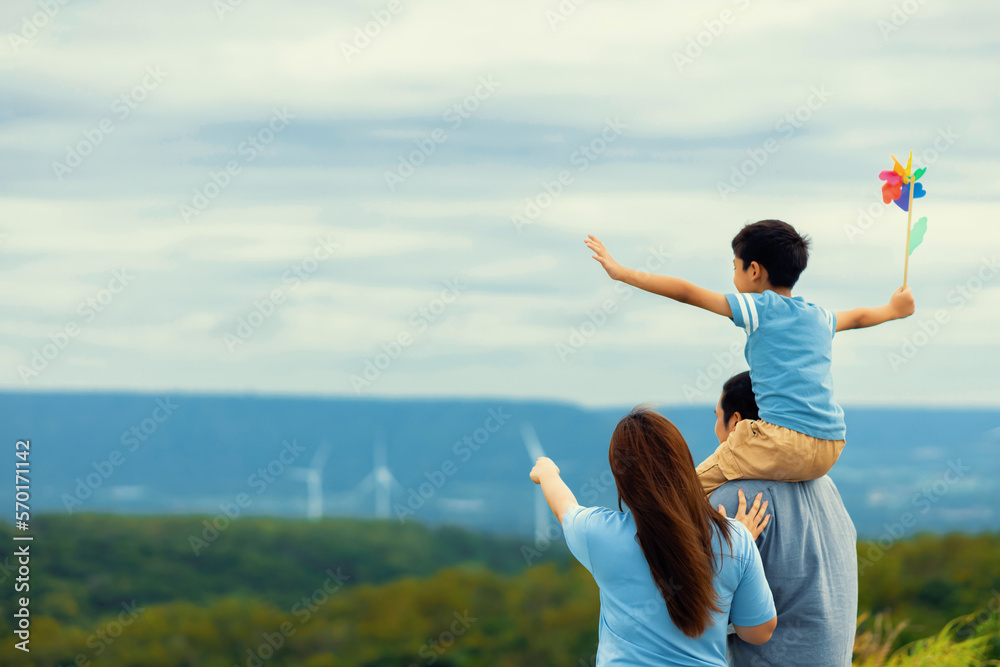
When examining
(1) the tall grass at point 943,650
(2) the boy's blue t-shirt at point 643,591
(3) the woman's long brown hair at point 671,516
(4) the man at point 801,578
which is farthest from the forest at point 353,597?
(3) the woman's long brown hair at point 671,516

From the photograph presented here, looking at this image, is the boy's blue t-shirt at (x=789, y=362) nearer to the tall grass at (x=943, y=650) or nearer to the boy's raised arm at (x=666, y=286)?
the boy's raised arm at (x=666, y=286)

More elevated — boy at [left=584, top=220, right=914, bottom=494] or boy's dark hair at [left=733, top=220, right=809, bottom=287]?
boy's dark hair at [left=733, top=220, right=809, bottom=287]

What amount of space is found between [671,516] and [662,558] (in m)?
0.12

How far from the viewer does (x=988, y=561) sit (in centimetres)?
1155

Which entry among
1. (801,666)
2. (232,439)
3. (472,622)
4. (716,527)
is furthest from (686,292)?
(232,439)

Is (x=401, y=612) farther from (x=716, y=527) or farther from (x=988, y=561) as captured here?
(x=716, y=527)

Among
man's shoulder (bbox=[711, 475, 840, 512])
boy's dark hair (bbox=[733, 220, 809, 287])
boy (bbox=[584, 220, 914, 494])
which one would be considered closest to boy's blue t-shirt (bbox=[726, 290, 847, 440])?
boy (bbox=[584, 220, 914, 494])

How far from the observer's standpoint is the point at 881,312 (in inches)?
151

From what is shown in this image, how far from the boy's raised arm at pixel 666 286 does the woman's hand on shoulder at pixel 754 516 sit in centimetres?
66

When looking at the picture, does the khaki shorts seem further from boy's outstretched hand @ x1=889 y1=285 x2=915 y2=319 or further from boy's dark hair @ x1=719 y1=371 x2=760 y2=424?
boy's outstretched hand @ x1=889 y1=285 x2=915 y2=319

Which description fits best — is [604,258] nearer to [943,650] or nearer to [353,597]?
[943,650]

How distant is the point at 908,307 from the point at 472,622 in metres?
11.4

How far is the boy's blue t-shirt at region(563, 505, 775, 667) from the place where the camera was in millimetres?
2814

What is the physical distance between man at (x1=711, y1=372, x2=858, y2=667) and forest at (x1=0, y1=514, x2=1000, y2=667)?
15.5 feet
